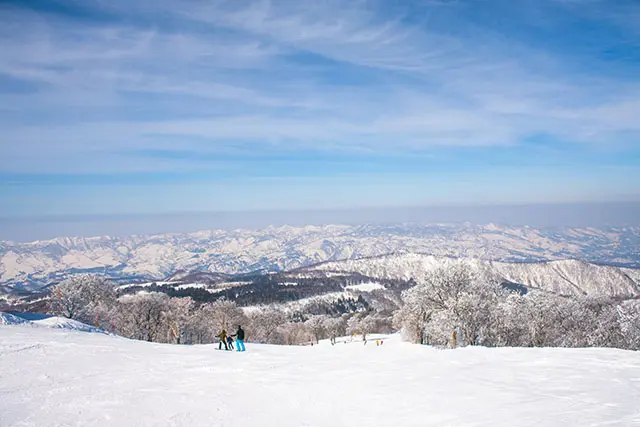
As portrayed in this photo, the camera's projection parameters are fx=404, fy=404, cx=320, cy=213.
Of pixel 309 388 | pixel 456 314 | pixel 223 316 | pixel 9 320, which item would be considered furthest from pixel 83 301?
pixel 309 388

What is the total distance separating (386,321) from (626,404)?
177576 mm

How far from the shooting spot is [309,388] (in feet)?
61.1

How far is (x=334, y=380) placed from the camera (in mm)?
20281

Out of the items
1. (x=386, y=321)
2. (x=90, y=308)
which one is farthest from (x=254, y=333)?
(x=386, y=321)

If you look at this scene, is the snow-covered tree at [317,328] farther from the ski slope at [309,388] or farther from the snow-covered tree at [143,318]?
the ski slope at [309,388]

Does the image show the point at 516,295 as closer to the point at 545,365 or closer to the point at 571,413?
the point at 545,365

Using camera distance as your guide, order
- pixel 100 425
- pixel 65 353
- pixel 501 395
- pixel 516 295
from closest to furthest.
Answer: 1. pixel 100 425
2. pixel 501 395
3. pixel 65 353
4. pixel 516 295

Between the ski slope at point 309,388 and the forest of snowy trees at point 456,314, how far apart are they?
27.6 metres

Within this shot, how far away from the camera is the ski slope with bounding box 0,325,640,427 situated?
13922mm

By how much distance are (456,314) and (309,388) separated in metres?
36.4

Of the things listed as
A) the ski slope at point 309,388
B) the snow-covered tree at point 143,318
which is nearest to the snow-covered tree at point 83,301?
the snow-covered tree at point 143,318

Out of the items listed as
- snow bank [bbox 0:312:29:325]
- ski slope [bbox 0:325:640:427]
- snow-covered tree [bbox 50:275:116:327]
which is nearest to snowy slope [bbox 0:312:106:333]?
snow bank [bbox 0:312:29:325]

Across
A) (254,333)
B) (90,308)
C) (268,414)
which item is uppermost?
(268,414)

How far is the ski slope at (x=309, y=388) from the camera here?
45.7ft
